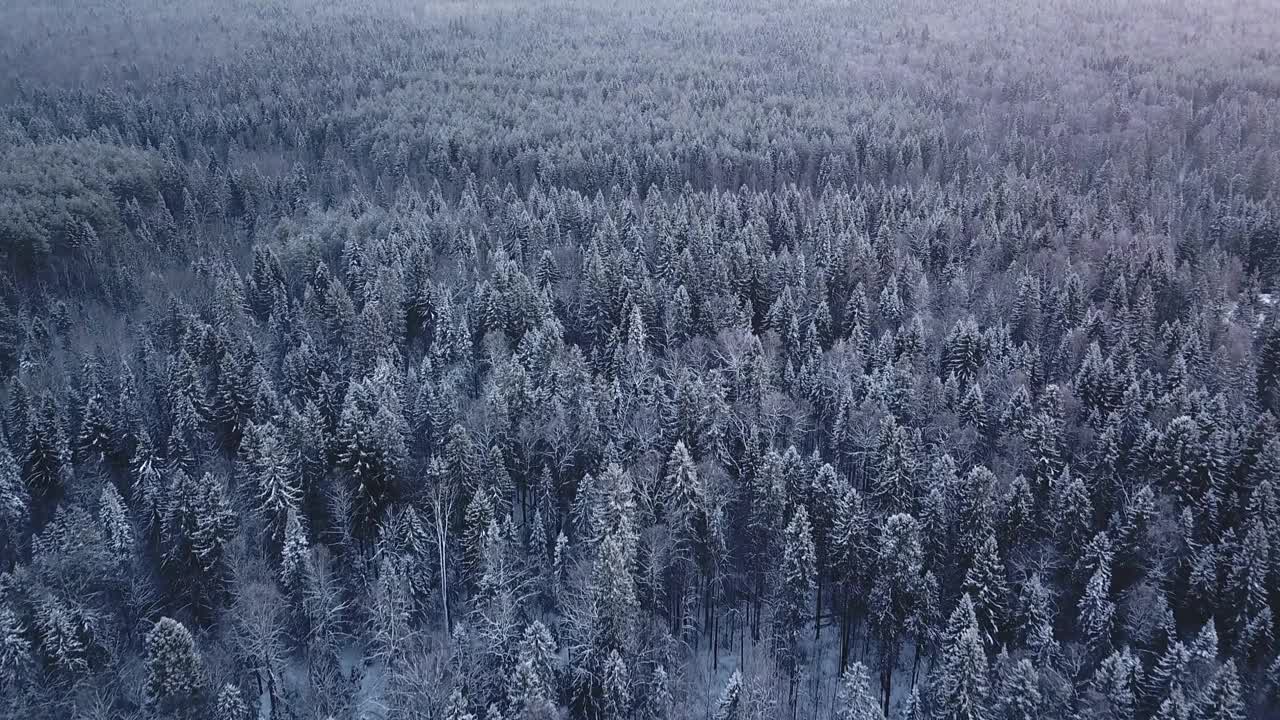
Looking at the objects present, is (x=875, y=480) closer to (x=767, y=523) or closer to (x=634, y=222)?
(x=767, y=523)

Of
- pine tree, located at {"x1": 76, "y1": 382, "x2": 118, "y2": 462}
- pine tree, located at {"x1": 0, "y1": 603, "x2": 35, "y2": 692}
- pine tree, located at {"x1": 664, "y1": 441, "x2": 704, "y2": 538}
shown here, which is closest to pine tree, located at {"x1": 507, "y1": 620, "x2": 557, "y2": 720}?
pine tree, located at {"x1": 664, "y1": 441, "x2": 704, "y2": 538}

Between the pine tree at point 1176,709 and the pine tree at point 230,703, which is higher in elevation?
the pine tree at point 1176,709

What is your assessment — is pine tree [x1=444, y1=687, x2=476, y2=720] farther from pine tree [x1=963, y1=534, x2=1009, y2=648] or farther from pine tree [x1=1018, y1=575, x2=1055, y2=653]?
pine tree [x1=1018, y1=575, x2=1055, y2=653]

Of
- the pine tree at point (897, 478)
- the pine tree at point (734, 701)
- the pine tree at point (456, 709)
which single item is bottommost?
the pine tree at point (734, 701)

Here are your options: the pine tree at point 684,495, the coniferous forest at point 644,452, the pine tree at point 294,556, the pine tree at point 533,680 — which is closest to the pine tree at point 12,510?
the coniferous forest at point 644,452

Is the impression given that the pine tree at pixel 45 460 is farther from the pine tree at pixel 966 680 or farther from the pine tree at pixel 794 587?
the pine tree at pixel 966 680

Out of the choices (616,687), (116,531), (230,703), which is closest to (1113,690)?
(616,687)
